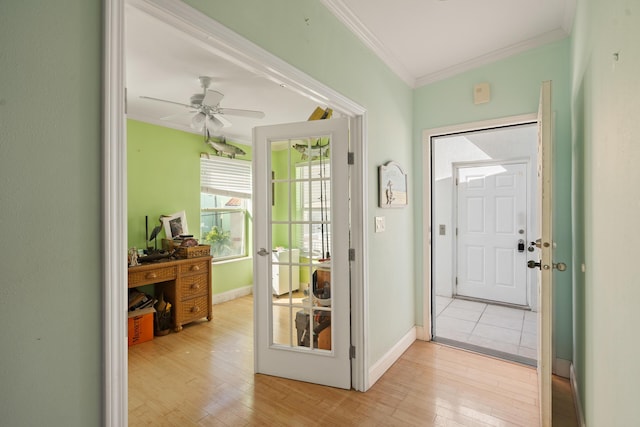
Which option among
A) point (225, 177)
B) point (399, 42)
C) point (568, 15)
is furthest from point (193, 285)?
point (568, 15)

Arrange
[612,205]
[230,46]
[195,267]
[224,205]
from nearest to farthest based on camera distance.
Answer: [612,205]
[230,46]
[195,267]
[224,205]

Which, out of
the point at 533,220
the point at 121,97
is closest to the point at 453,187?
the point at 533,220

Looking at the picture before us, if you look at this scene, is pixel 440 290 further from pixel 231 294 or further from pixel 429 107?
pixel 231 294

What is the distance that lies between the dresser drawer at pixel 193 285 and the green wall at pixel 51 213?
282 cm

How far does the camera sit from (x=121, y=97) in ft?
3.22

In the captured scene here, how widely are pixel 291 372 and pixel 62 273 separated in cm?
193

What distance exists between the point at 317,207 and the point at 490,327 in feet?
8.37

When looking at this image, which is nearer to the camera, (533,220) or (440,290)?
(533,220)

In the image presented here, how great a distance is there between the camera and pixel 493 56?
2.75 m

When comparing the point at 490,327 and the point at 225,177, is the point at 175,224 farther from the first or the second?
the point at 490,327

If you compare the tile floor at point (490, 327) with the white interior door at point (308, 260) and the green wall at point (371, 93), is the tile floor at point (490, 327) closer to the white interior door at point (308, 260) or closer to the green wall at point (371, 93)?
the green wall at point (371, 93)

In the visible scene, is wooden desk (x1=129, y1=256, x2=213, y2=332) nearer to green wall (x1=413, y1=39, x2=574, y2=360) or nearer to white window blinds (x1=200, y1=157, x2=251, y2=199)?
white window blinds (x1=200, y1=157, x2=251, y2=199)

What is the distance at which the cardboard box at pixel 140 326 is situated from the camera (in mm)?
3170

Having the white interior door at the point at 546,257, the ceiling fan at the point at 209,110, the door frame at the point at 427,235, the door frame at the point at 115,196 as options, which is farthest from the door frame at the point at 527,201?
the door frame at the point at 115,196
